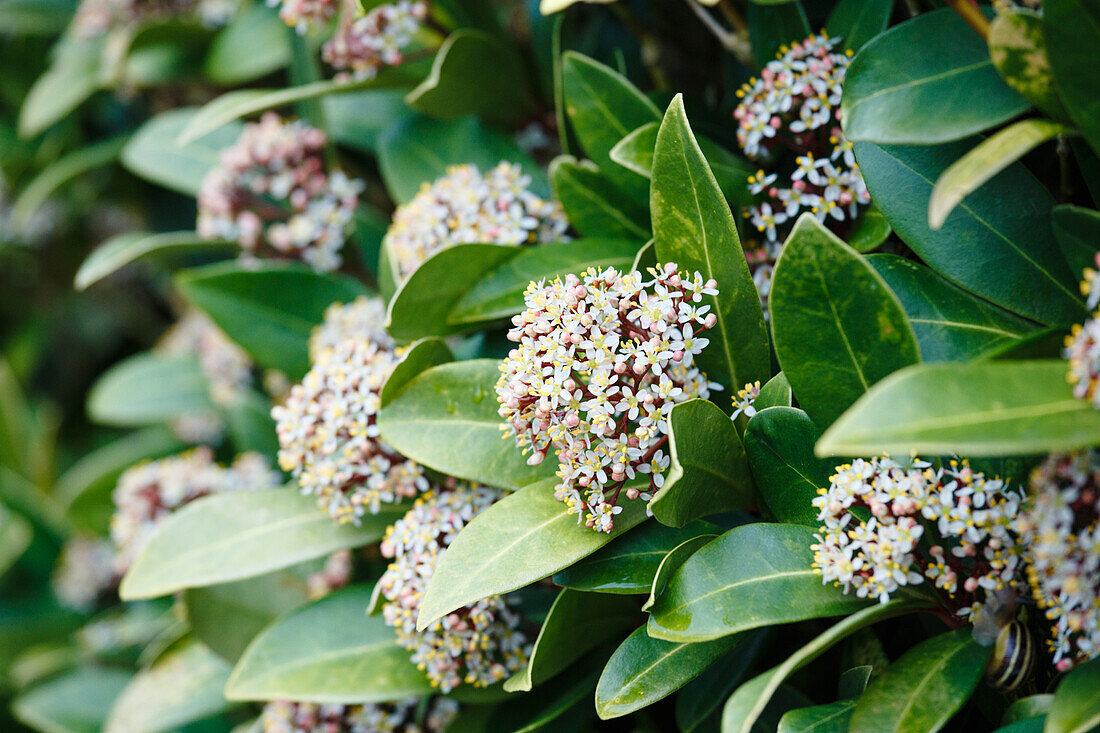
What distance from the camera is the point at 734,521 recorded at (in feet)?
3.76

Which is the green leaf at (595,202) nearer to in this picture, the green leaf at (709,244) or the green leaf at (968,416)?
the green leaf at (709,244)

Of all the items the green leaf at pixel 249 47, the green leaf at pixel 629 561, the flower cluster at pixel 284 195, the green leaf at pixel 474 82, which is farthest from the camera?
the green leaf at pixel 249 47

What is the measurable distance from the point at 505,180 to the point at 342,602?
2.43 ft

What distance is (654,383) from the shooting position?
3.26 feet

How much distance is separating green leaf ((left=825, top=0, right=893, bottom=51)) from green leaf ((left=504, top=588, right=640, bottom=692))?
32.4 inches

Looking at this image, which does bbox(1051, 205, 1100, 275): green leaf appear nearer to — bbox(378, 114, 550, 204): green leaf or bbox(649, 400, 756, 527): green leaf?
bbox(649, 400, 756, 527): green leaf

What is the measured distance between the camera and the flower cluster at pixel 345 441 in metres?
1.21

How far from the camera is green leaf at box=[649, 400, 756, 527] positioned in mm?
904

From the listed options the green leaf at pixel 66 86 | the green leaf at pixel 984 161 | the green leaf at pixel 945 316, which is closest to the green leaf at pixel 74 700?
the green leaf at pixel 66 86

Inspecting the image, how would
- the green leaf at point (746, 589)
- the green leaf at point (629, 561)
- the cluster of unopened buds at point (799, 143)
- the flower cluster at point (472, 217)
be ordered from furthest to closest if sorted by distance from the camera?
the flower cluster at point (472, 217)
the cluster of unopened buds at point (799, 143)
the green leaf at point (629, 561)
the green leaf at point (746, 589)

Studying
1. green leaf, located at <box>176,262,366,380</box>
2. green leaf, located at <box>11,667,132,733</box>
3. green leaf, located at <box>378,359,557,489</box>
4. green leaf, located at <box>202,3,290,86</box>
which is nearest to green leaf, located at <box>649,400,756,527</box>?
green leaf, located at <box>378,359,557,489</box>

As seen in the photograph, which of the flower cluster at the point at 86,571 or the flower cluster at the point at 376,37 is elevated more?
the flower cluster at the point at 376,37

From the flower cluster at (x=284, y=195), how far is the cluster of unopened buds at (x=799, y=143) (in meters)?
0.86

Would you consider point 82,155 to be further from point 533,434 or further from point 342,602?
point 533,434
